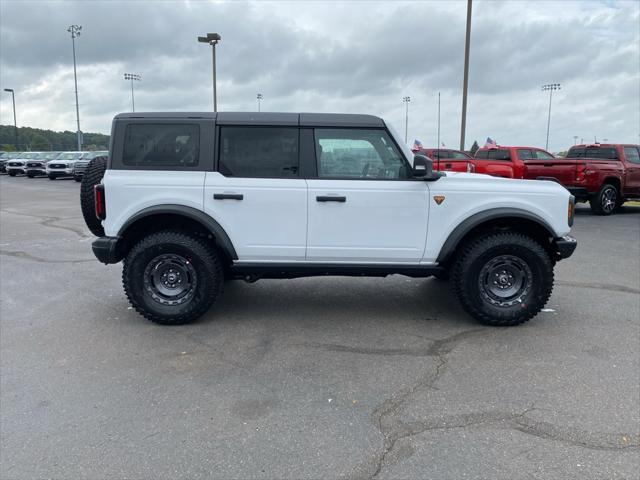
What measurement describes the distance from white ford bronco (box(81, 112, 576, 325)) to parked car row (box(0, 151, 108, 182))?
25.1m

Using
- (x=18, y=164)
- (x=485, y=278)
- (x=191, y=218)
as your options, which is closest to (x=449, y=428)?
(x=485, y=278)

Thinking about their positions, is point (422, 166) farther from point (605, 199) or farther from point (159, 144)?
point (605, 199)

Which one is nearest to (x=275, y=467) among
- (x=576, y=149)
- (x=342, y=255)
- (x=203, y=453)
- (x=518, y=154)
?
(x=203, y=453)

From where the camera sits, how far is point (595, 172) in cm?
1331

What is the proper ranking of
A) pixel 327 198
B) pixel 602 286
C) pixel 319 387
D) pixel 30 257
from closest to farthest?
pixel 319 387 → pixel 327 198 → pixel 602 286 → pixel 30 257

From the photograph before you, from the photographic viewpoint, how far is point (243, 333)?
4637 millimetres

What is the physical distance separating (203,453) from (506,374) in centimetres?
225

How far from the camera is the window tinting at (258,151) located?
4.68 metres

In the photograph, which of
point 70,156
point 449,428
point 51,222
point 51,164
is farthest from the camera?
point 70,156

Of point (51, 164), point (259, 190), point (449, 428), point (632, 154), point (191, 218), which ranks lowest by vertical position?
point (449, 428)

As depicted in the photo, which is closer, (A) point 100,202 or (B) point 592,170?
→ (A) point 100,202

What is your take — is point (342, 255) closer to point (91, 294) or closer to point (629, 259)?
point (91, 294)

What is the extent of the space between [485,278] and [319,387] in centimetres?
211

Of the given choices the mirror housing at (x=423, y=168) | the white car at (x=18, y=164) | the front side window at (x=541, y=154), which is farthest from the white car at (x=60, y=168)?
the mirror housing at (x=423, y=168)
